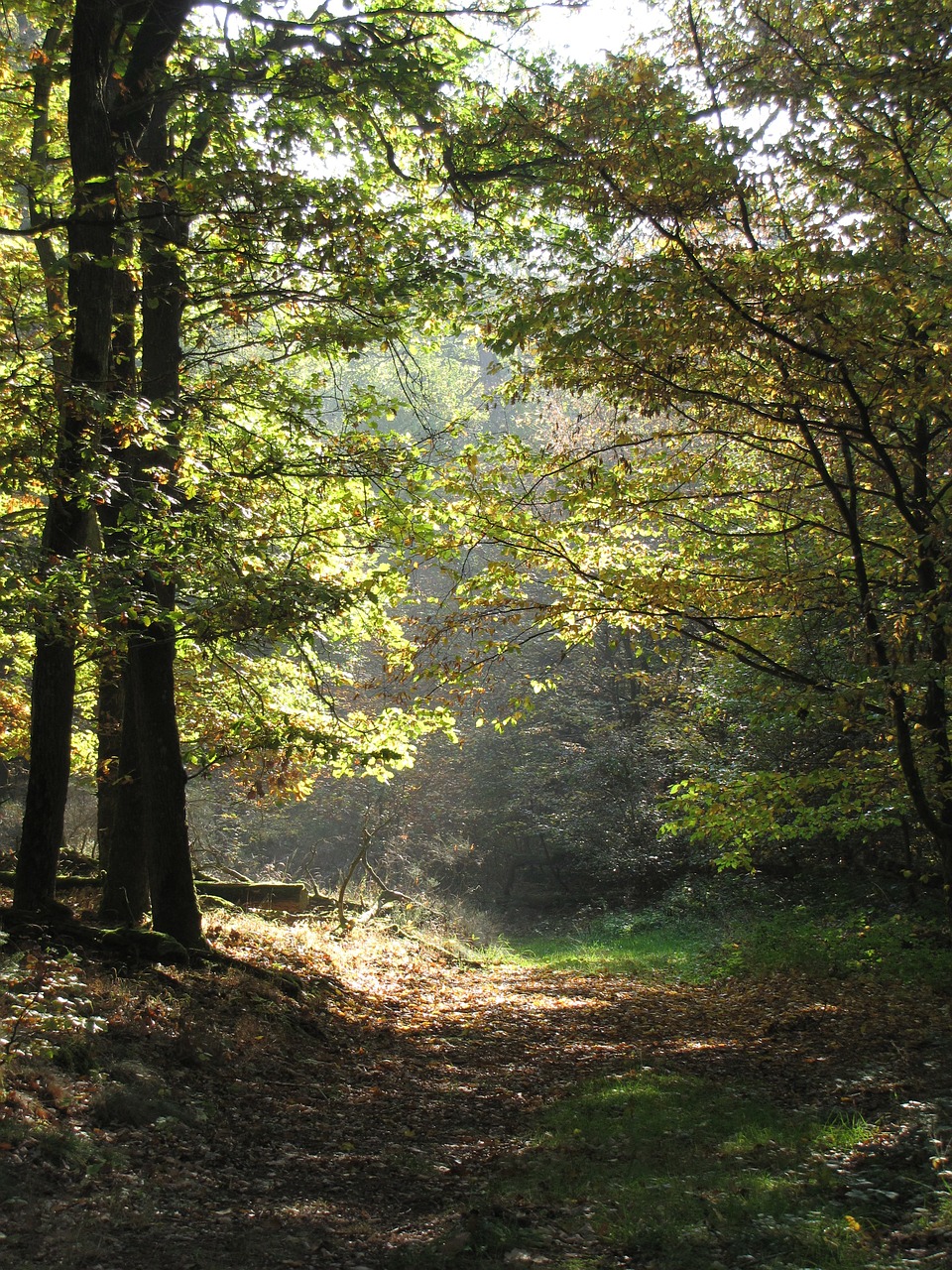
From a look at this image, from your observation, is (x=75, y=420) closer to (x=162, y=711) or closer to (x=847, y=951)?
(x=162, y=711)

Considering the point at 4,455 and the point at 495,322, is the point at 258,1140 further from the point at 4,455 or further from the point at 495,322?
the point at 495,322

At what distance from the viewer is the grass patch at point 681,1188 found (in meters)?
4.27

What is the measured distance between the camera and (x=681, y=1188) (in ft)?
16.8

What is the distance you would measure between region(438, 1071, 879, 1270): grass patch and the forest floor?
0.02 metres

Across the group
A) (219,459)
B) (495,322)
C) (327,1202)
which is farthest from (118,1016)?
(495,322)

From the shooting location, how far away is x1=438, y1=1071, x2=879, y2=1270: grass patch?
4.27 meters

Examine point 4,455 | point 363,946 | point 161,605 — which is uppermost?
point 4,455

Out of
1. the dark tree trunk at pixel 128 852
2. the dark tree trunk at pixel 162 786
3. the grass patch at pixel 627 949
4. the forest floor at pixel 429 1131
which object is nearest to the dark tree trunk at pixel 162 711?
the dark tree trunk at pixel 162 786

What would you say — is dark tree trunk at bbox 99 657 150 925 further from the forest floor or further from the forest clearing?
the forest floor

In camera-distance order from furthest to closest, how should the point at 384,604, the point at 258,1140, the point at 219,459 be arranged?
the point at 384,604, the point at 219,459, the point at 258,1140

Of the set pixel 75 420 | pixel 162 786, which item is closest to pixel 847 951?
pixel 162 786

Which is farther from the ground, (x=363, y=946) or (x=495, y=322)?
(x=495, y=322)

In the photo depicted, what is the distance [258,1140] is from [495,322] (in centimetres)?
609

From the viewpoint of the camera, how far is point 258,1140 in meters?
5.86
